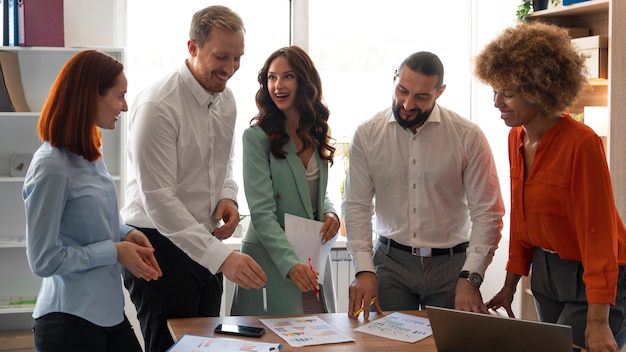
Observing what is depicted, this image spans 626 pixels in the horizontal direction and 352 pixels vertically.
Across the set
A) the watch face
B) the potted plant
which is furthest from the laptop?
the potted plant

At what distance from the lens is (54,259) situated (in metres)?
2.04

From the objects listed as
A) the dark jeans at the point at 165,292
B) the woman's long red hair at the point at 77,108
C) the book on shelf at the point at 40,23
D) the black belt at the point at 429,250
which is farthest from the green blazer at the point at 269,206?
the book on shelf at the point at 40,23

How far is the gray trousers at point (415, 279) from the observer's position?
2664mm

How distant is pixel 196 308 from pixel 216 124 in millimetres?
670

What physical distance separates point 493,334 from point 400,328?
526 mm

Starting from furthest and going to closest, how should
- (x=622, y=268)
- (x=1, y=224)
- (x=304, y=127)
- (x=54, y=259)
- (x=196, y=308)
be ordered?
(x=1, y=224) < (x=304, y=127) < (x=196, y=308) < (x=622, y=268) < (x=54, y=259)

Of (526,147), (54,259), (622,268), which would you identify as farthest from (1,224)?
(622,268)

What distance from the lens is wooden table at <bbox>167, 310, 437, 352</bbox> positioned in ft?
6.96

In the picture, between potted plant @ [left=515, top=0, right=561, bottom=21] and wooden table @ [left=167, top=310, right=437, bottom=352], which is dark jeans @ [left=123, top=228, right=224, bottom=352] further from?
potted plant @ [left=515, top=0, right=561, bottom=21]

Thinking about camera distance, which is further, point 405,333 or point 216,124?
point 216,124

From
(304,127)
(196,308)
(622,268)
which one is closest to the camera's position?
(622,268)

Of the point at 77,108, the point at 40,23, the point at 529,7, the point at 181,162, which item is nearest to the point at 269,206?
the point at 181,162

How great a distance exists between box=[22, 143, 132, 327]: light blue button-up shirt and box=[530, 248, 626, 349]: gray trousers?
133cm

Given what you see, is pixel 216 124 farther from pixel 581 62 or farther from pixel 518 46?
pixel 581 62
